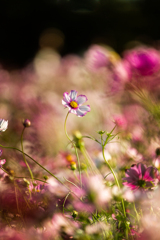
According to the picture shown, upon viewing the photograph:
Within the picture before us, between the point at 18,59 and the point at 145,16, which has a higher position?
the point at 145,16

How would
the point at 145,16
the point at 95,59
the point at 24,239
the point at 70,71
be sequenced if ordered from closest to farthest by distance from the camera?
1. the point at 24,239
2. the point at 95,59
3. the point at 70,71
4. the point at 145,16

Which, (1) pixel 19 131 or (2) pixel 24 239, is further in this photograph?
(1) pixel 19 131

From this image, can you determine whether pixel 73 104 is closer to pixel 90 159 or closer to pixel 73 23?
pixel 90 159

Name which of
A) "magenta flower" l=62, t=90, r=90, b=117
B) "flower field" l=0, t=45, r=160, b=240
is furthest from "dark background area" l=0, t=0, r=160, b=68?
"magenta flower" l=62, t=90, r=90, b=117

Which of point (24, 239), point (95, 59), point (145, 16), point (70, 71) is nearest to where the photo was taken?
point (24, 239)

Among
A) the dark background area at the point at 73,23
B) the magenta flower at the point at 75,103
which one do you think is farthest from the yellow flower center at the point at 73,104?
the dark background area at the point at 73,23

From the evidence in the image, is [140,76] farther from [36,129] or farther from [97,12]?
[97,12]

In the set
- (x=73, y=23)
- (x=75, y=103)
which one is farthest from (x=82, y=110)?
(x=73, y=23)

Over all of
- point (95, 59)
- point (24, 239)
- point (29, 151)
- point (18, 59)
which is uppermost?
point (18, 59)

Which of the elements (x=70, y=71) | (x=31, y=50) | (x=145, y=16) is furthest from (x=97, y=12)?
(x=70, y=71)
